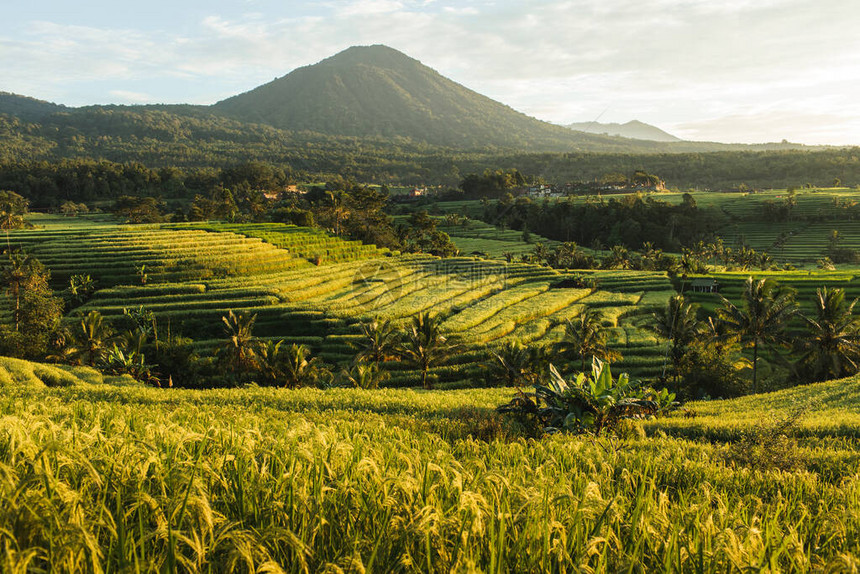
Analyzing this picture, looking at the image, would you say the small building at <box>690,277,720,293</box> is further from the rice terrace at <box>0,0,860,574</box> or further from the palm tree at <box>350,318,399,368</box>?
the palm tree at <box>350,318,399,368</box>

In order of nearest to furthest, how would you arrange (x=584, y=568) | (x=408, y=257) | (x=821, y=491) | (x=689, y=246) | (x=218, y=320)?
(x=584, y=568)
(x=821, y=491)
(x=218, y=320)
(x=408, y=257)
(x=689, y=246)

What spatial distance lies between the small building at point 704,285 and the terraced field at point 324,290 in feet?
13.3

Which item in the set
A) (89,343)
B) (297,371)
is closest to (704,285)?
(297,371)

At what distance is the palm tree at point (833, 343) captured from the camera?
31.3 metres

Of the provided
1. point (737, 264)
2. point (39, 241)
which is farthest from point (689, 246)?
point (39, 241)

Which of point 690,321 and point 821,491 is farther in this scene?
point 690,321

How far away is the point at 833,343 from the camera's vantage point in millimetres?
31672

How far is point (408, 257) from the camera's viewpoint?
8269 cm

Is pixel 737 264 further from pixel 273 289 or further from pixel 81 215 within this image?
pixel 81 215

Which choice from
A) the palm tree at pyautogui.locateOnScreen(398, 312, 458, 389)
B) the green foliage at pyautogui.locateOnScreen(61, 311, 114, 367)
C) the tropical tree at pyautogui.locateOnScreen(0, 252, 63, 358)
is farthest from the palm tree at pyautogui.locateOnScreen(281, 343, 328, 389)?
the tropical tree at pyautogui.locateOnScreen(0, 252, 63, 358)

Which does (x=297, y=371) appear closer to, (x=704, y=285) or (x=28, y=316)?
(x=28, y=316)

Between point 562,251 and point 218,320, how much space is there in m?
68.5

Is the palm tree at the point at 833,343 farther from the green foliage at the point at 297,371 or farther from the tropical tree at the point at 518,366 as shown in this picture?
the green foliage at the point at 297,371

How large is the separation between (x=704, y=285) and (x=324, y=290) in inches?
1956
